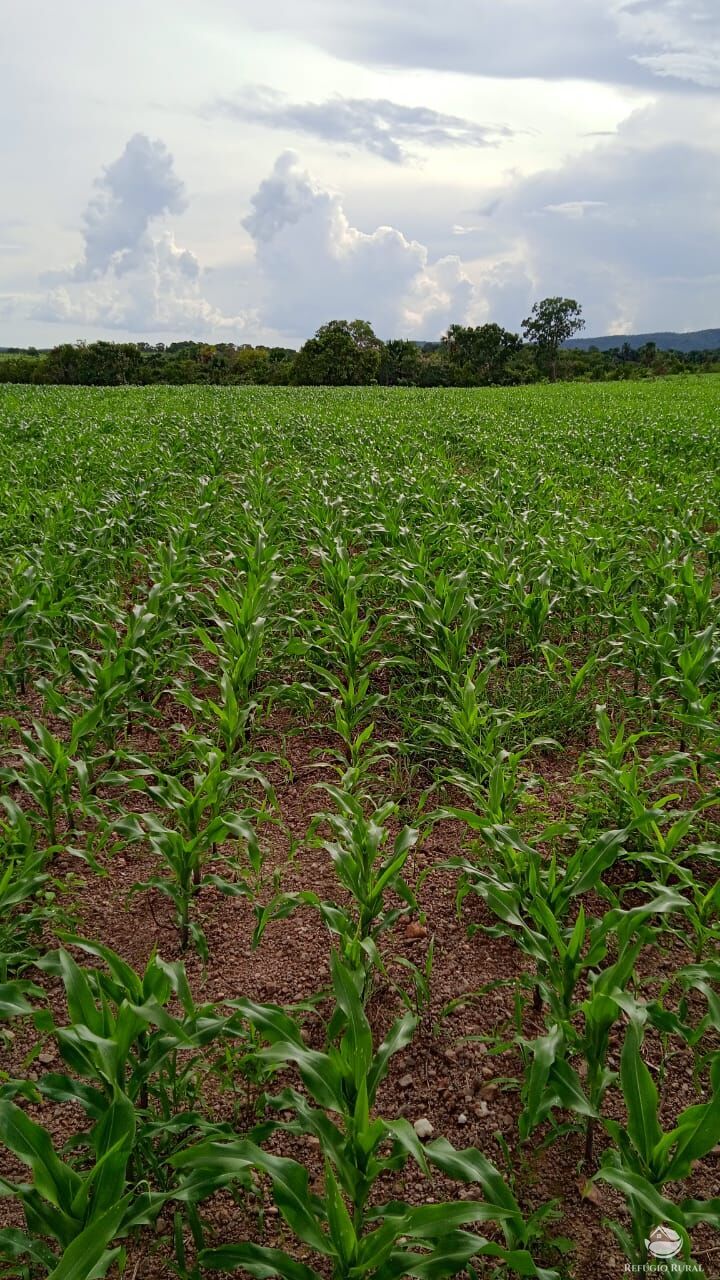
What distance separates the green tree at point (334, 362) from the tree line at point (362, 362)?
0.26 feet

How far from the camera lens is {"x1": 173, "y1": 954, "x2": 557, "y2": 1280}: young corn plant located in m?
1.42

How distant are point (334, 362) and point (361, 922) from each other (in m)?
60.4

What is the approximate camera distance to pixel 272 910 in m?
2.67

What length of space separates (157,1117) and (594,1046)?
1.14 m

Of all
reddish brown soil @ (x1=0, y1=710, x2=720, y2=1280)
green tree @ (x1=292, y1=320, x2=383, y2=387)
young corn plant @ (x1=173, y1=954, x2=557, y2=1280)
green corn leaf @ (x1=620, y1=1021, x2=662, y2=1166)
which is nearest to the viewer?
young corn plant @ (x1=173, y1=954, x2=557, y2=1280)

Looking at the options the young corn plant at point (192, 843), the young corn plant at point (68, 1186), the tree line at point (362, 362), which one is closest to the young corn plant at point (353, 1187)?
the young corn plant at point (68, 1186)

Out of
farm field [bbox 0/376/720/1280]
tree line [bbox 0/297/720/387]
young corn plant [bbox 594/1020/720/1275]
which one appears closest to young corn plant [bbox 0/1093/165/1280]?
farm field [bbox 0/376/720/1280]

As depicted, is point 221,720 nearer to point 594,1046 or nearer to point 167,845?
point 167,845

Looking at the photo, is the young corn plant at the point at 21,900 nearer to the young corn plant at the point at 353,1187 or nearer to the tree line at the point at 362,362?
the young corn plant at the point at 353,1187

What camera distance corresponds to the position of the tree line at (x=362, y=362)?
58.5 metres

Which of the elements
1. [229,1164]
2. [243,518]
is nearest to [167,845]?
[229,1164]

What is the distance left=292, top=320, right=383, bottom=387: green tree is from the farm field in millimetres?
55126

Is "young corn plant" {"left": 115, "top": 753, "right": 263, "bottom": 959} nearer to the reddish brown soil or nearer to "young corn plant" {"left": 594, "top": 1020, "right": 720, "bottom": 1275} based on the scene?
Answer: the reddish brown soil

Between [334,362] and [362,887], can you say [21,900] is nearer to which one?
[362,887]
